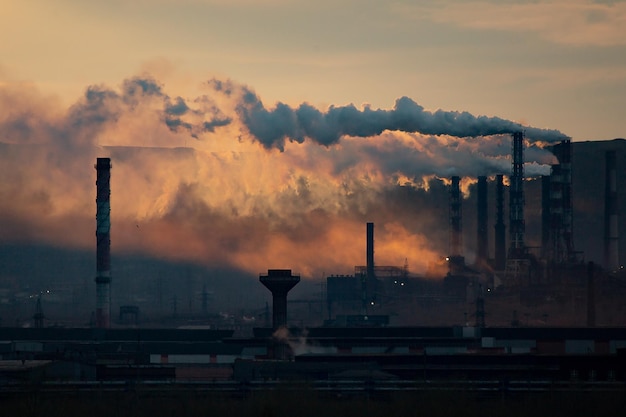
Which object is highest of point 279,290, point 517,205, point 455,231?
point 517,205

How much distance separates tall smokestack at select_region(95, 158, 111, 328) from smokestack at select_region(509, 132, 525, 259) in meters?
45.2

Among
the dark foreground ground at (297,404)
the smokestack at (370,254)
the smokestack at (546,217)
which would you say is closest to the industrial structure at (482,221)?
the smokestack at (546,217)

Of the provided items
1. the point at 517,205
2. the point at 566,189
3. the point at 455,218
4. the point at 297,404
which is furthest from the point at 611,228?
the point at 297,404

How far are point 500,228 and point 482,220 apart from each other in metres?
6.52

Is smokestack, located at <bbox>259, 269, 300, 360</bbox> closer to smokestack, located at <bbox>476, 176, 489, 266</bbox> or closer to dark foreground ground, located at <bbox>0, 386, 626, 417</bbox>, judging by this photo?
dark foreground ground, located at <bbox>0, 386, 626, 417</bbox>

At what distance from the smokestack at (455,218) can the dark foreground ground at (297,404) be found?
320 feet

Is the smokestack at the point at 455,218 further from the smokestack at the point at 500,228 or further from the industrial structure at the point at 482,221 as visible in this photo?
the smokestack at the point at 500,228

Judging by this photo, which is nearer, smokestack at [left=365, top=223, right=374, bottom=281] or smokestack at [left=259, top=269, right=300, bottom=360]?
smokestack at [left=259, top=269, right=300, bottom=360]

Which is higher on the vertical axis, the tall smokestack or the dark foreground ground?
the tall smokestack

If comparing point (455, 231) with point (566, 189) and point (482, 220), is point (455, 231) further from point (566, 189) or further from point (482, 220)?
point (566, 189)

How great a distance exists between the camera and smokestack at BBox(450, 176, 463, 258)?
5325 inches

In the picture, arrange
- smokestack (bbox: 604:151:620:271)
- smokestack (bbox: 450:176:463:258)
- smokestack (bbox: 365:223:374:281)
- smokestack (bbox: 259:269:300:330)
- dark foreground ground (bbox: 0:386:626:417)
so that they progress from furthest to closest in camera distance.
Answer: smokestack (bbox: 604:151:620:271) < smokestack (bbox: 450:176:463:258) < smokestack (bbox: 365:223:374:281) < smokestack (bbox: 259:269:300:330) < dark foreground ground (bbox: 0:386:626:417)

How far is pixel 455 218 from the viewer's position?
13812cm

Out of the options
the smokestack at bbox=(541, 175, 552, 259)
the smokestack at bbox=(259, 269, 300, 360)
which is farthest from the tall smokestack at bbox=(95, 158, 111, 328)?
the smokestack at bbox=(541, 175, 552, 259)
